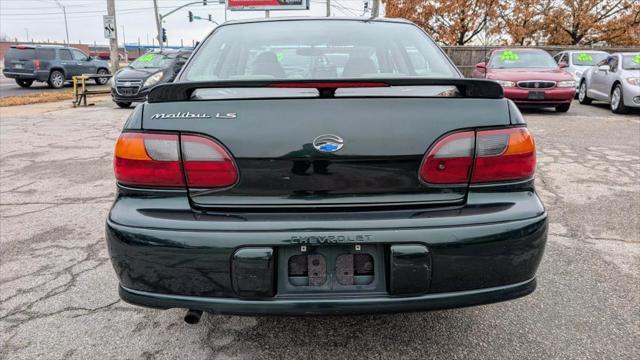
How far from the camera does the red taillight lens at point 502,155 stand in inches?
68.0

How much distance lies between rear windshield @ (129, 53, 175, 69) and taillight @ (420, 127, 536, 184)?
12.2 metres

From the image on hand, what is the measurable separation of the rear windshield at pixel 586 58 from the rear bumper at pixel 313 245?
49.2 feet

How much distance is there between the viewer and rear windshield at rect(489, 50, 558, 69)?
1045 cm

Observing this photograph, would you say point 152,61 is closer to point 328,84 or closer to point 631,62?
point 631,62

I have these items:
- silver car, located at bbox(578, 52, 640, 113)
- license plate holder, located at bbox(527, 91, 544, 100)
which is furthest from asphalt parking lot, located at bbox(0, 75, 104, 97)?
silver car, located at bbox(578, 52, 640, 113)

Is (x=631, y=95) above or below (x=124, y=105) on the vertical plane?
above

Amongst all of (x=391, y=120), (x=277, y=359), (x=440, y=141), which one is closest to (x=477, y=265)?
(x=440, y=141)

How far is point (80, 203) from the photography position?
13.8ft

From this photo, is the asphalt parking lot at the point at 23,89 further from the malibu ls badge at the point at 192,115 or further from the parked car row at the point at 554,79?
the malibu ls badge at the point at 192,115

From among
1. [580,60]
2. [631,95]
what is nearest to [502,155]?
[631,95]

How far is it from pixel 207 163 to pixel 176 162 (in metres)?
0.12

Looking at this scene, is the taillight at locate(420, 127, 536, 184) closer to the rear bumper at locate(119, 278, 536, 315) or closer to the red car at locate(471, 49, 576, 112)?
the rear bumper at locate(119, 278, 536, 315)

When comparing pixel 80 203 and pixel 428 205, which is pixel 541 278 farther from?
pixel 80 203

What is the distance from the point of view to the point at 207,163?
1684mm
